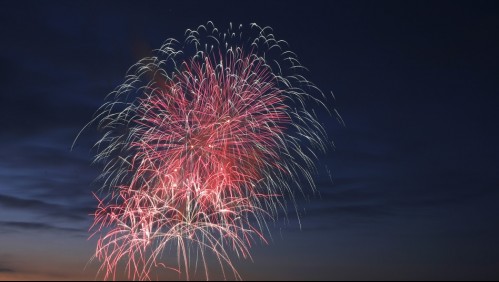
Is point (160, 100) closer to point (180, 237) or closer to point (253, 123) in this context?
point (253, 123)

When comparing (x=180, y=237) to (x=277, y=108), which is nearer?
(x=180, y=237)

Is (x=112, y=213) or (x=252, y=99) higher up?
(x=252, y=99)

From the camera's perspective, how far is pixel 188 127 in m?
25.2

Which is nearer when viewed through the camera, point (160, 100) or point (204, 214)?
point (204, 214)

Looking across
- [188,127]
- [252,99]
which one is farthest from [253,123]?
[188,127]

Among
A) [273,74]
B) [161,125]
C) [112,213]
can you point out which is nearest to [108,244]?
[112,213]

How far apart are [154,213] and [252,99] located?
6.81 meters

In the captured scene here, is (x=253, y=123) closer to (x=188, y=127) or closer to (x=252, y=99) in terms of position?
(x=252, y=99)

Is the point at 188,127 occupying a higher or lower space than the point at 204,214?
higher

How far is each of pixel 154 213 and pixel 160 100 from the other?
534 centimetres

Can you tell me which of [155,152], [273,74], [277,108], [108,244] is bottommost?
[108,244]

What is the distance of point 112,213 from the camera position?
80.0 ft

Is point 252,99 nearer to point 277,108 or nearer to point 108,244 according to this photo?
point 277,108

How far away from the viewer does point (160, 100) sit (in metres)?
26.1
